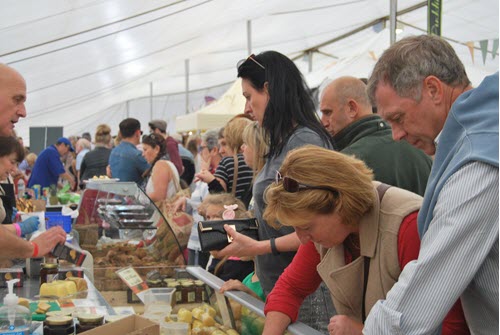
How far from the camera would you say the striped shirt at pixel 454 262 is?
1393mm

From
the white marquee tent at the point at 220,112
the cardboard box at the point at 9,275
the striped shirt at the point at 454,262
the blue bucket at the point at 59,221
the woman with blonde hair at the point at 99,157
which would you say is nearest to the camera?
the striped shirt at the point at 454,262

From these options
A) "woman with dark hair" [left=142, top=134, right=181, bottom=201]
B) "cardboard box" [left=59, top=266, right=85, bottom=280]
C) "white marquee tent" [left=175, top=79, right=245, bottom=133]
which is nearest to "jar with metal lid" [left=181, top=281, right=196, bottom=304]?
"cardboard box" [left=59, top=266, right=85, bottom=280]

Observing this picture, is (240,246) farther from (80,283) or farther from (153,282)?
(80,283)

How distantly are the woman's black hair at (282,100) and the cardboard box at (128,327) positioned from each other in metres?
→ 0.86

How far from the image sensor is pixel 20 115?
326cm

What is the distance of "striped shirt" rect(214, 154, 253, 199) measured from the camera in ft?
14.8

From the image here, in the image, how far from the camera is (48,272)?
4.01 m

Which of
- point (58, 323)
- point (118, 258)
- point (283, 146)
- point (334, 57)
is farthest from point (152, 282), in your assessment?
point (334, 57)

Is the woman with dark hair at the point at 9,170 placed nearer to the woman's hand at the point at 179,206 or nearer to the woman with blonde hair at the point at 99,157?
the woman's hand at the point at 179,206

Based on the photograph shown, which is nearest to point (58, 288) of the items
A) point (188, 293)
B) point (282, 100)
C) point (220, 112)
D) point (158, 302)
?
point (158, 302)

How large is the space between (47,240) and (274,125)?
4.53 ft

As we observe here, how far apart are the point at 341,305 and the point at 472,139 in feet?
2.68

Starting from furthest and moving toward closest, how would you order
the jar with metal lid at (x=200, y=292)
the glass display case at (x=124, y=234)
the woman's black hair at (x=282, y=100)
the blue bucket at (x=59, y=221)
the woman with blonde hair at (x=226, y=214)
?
the blue bucket at (x=59, y=221), the glass display case at (x=124, y=234), the woman with blonde hair at (x=226, y=214), the jar with metal lid at (x=200, y=292), the woman's black hair at (x=282, y=100)

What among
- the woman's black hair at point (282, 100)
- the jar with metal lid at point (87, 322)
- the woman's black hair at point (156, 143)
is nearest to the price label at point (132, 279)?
the jar with metal lid at point (87, 322)
